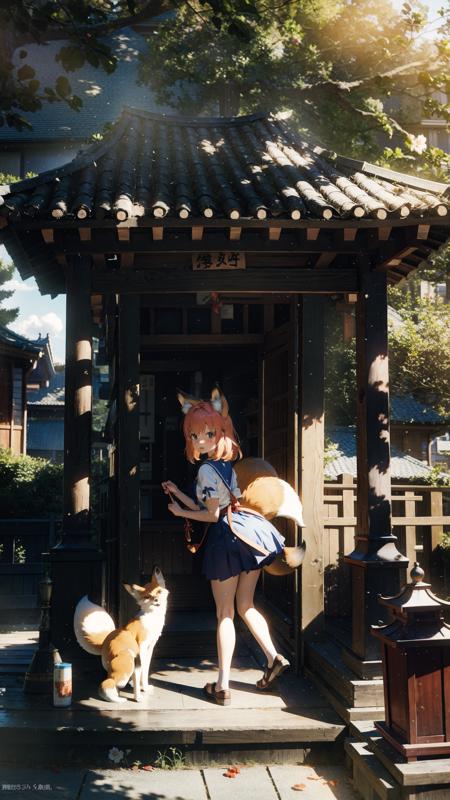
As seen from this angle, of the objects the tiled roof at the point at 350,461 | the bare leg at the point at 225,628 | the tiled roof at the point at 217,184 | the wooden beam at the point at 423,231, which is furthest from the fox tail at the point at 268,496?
the tiled roof at the point at 350,461

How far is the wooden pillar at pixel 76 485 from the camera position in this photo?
6.44 m

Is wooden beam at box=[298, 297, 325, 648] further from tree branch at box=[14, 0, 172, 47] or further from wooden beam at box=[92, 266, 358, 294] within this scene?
tree branch at box=[14, 0, 172, 47]

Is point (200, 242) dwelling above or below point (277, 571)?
above

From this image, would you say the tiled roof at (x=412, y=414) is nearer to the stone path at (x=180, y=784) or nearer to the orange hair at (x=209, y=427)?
the orange hair at (x=209, y=427)

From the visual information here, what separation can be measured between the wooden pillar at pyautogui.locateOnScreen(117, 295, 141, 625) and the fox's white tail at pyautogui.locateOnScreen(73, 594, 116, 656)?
A: 63cm

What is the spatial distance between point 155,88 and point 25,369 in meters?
9.95

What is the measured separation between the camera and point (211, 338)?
9461 mm

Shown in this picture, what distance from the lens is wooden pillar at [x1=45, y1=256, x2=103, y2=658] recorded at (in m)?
6.44

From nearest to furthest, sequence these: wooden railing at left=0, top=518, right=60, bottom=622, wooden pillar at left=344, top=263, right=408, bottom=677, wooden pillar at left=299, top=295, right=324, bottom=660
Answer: wooden pillar at left=344, top=263, right=408, bottom=677 → wooden pillar at left=299, top=295, right=324, bottom=660 → wooden railing at left=0, top=518, right=60, bottom=622

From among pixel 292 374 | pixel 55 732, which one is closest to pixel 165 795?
pixel 55 732

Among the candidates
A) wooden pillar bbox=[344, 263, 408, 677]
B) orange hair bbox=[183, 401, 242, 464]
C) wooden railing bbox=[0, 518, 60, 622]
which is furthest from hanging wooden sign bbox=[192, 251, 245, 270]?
wooden railing bbox=[0, 518, 60, 622]

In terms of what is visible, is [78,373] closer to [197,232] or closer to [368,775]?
[197,232]

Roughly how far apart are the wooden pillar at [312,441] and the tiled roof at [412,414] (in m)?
21.2

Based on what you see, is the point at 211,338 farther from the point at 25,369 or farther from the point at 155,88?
the point at 25,369
